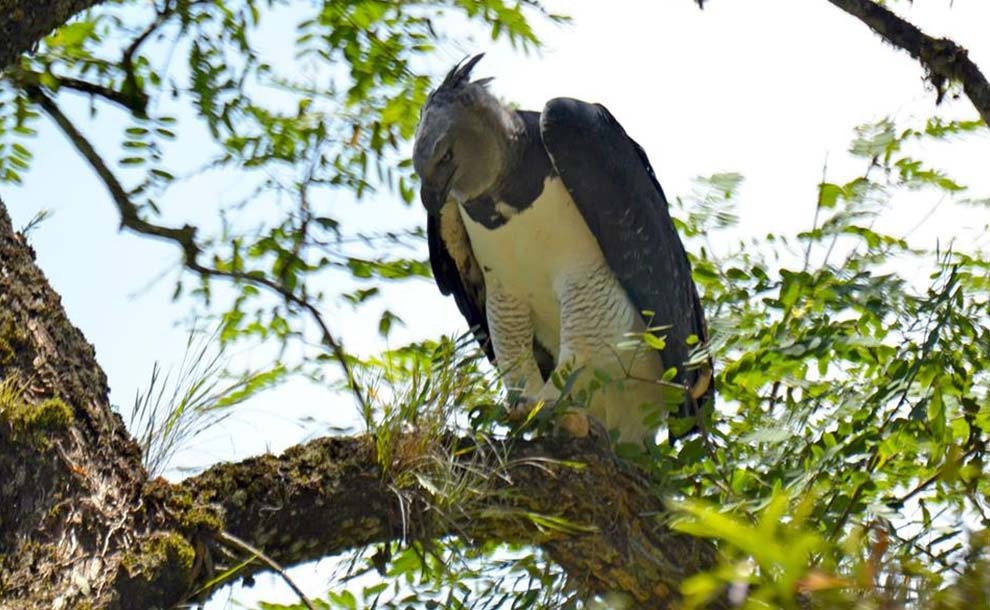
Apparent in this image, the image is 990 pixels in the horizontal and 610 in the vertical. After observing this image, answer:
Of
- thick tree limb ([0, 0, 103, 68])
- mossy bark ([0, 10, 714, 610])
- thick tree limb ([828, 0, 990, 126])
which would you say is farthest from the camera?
thick tree limb ([828, 0, 990, 126])

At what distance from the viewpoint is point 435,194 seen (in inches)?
215

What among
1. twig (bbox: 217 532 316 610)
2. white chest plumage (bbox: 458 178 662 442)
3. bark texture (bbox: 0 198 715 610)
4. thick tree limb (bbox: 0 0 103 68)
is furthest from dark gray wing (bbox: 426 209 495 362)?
twig (bbox: 217 532 316 610)

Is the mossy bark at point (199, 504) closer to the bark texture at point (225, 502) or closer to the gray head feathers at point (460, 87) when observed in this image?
the bark texture at point (225, 502)

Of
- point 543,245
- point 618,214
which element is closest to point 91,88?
point 543,245

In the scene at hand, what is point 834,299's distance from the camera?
3855mm

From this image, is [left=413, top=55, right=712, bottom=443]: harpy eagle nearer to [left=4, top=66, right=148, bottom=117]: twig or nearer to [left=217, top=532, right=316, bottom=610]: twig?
[left=4, top=66, right=148, bottom=117]: twig

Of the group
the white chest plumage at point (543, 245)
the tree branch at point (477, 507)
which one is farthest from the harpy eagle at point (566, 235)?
the tree branch at point (477, 507)

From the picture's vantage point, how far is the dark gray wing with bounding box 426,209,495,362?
5.95 m

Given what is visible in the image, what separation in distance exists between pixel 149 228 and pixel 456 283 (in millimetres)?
1340

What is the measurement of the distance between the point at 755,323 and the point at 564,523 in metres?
0.94

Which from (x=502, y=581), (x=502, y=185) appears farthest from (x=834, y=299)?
(x=502, y=185)

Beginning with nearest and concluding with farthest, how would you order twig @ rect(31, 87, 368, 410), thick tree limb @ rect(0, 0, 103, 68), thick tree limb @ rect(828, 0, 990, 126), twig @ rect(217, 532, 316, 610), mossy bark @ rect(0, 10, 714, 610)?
mossy bark @ rect(0, 10, 714, 610) → twig @ rect(217, 532, 316, 610) → thick tree limb @ rect(0, 0, 103, 68) → thick tree limb @ rect(828, 0, 990, 126) → twig @ rect(31, 87, 368, 410)

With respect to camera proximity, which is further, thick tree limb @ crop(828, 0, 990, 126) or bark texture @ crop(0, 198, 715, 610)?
thick tree limb @ crop(828, 0, 990, 126)

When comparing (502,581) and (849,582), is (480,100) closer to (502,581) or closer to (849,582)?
(502,581)
